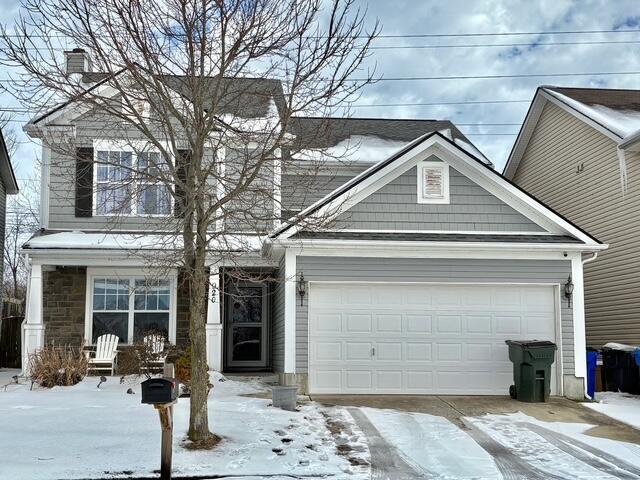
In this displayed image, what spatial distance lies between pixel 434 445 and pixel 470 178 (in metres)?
5.56

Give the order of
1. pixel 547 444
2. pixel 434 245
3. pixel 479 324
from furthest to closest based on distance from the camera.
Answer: pixel 479 324
pixel 434 245
pixel 547 444

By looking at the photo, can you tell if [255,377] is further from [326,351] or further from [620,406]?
[620,406]

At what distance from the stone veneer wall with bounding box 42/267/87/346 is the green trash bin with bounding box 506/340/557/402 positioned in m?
8.96

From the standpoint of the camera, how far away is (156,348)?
1272 centimetres

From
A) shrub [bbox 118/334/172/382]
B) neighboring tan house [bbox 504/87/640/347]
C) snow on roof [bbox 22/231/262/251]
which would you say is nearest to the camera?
shrub [bbox 118/334/172/382]

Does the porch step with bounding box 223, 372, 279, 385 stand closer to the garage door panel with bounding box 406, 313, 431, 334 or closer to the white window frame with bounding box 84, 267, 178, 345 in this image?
the white window frame with bounding box 84, 267, 178, 345

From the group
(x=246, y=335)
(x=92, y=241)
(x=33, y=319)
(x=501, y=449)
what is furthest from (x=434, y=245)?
(x=33, y=319)

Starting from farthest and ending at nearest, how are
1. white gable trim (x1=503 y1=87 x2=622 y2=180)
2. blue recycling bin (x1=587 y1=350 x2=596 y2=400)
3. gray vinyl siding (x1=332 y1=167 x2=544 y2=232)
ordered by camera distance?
white gable trim (x1=503 y1=87 x2=622 y2=180)
gray vinyl siding (x1=332 y1=167 x2=544 y2=232)
blue recycling bin (x1=587 y1=350 x2=596 y2=400)

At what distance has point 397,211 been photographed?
466 inches

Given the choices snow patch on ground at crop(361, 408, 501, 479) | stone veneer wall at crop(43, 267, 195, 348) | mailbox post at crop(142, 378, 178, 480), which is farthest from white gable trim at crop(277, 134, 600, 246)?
mailbox post at crop(142, 378, 178, 480)

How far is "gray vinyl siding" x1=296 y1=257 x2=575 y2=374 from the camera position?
11453mm

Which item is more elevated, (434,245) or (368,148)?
(368,148)

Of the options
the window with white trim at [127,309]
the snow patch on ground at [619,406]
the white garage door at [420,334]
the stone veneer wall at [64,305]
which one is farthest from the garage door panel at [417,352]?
the stone veneer wall at [64,305]

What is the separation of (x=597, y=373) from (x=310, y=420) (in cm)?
677
